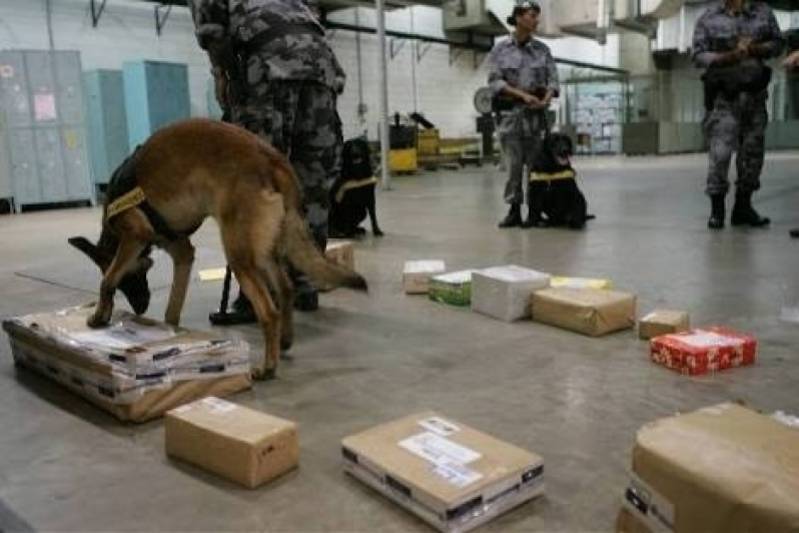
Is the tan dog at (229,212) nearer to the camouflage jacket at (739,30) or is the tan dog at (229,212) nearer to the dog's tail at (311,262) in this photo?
the dog's tail at (311,262)

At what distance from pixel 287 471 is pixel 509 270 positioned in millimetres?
1553

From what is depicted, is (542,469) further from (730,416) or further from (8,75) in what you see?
(8,75)

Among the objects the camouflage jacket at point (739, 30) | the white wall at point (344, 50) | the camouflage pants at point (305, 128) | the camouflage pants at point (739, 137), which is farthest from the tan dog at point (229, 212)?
the white wall at point (344, 50)

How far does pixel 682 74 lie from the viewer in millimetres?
18766

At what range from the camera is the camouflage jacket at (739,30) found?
Answer: 4.38 m

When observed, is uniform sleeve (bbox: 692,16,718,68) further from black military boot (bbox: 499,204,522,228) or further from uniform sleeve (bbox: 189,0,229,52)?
uniform sleeve (bbox: 189,0,229,52)

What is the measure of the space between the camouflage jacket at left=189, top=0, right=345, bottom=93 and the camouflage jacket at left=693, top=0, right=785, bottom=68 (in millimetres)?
3005

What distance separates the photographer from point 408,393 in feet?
6.31

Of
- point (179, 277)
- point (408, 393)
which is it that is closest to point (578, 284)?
point (408, 393)

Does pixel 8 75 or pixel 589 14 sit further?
pixel 589 14

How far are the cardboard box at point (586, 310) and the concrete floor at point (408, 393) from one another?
0.19ft

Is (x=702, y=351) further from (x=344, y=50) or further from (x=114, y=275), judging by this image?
(x=344, y=50)

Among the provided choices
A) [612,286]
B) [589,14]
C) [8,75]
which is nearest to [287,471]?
[612,286]

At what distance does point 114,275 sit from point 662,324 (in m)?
1.74
